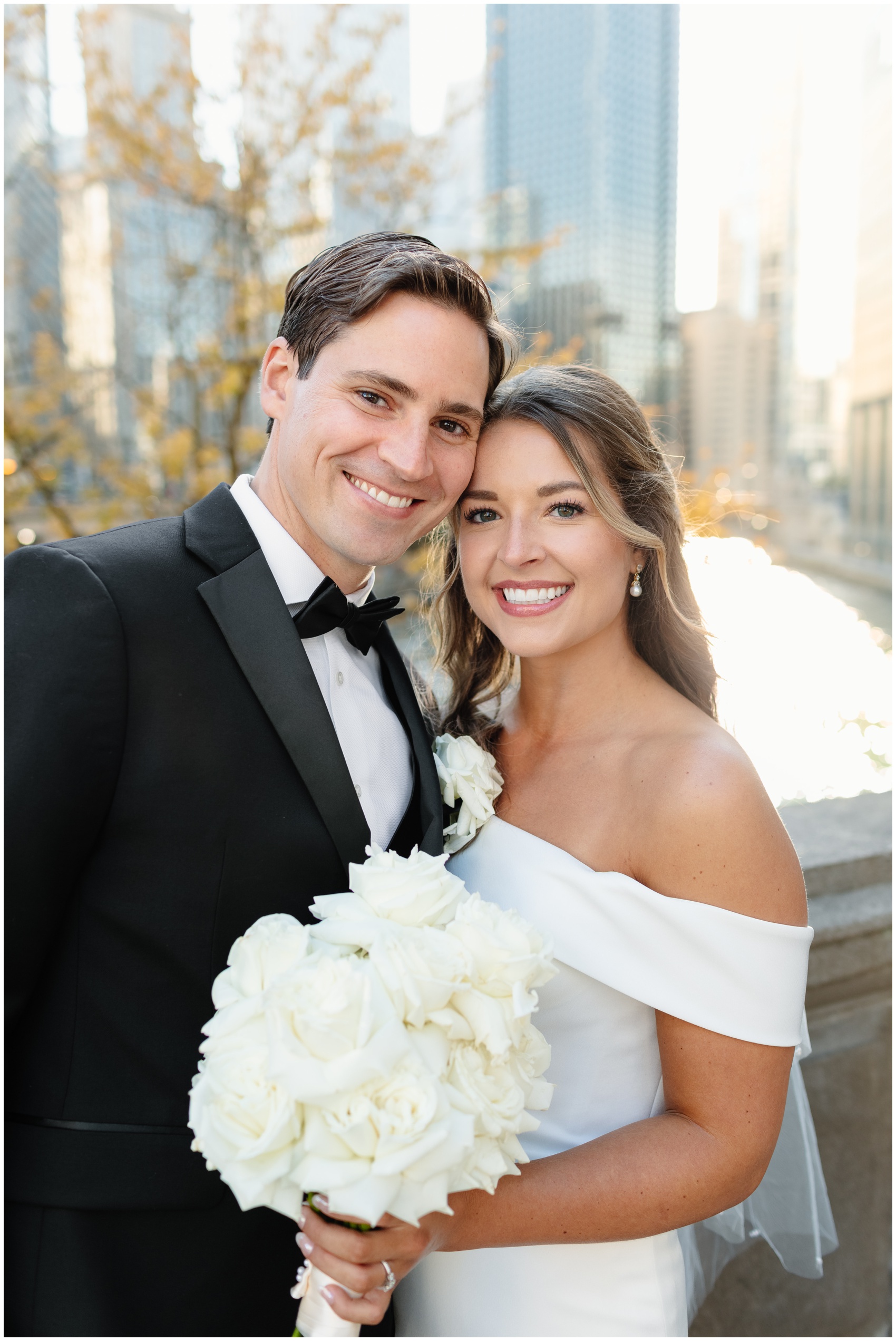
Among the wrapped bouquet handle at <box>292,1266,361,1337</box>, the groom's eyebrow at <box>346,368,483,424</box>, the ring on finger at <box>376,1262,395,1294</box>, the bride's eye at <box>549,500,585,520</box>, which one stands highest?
the groom's eyebrow at <box>346,368,483,424</box>

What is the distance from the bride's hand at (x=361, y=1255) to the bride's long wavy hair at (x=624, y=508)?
146 cm

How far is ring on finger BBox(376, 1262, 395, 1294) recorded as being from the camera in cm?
143

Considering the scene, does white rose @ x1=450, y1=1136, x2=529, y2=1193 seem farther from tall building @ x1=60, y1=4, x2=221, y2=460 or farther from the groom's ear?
tall building @ x1=60, y1=4, x2=221, y2=460

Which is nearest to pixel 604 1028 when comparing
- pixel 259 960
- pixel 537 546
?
pixel 259 960

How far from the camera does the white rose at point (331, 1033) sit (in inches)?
47.8

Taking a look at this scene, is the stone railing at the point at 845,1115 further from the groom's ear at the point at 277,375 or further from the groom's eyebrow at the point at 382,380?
the groom's ear at the point at 277,375

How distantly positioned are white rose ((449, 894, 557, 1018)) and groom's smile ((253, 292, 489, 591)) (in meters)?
0.99

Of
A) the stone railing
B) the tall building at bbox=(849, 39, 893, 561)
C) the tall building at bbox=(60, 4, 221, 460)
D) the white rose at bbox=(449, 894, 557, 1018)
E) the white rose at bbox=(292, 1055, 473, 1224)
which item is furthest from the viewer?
the tall building at bbox=(60, 4, 221, 460)

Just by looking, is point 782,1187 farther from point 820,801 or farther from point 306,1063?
point 306,1063

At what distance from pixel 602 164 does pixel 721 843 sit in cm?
2285

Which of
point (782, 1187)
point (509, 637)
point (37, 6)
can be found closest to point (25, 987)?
point (509, 637)

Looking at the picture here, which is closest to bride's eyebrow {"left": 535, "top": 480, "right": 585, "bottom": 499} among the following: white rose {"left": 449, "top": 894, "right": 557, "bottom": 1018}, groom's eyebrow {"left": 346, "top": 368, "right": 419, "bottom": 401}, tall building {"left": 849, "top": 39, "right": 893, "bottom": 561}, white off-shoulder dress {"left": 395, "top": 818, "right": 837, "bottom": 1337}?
groom's eyebrow {"left": 346, "top": 368, "right": 419, "bottom": 401}

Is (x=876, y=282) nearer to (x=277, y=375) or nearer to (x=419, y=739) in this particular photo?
(x=277, y=375)

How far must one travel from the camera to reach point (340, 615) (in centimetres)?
208
